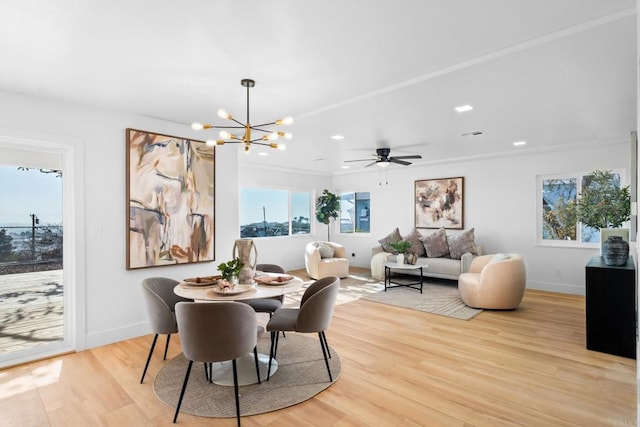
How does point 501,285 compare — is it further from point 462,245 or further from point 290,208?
point 290,208

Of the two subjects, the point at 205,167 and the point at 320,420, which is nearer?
the point at 320,420

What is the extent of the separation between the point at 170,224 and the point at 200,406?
2.21 m

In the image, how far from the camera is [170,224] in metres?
4.03

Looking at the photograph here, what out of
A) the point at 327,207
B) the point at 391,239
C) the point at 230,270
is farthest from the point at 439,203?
the point at 230,270

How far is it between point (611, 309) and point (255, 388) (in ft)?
11.1

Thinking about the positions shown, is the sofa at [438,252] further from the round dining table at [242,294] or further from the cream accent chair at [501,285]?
the round dining table at [242,294]

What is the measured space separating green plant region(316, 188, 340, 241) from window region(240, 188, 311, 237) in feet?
1.52

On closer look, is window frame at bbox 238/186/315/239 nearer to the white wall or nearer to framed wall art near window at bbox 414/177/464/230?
the white wall

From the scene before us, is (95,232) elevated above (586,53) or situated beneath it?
situated beneath

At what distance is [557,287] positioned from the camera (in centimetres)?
587

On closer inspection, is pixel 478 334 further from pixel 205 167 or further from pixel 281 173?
pixel 281 173

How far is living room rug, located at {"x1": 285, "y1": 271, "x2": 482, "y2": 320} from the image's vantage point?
4859mm

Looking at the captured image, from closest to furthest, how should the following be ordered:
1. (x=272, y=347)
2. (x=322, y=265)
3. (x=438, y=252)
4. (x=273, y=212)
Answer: (x=272, y=347) < (x=438, y=252) < (x=322, y=265) < (x=273, y=212)

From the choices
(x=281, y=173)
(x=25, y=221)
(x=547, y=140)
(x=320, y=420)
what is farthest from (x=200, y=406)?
(x=281, y=173)
